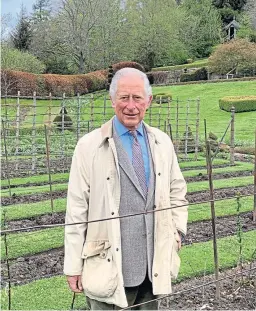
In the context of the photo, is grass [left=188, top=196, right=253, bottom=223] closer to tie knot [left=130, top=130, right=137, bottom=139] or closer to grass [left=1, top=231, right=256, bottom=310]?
grass [left=1, top=231, right=256, bottom=310]

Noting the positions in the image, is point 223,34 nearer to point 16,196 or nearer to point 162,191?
point 16,196

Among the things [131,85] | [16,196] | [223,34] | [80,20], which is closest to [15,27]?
[80,20]

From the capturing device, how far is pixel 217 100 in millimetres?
28516

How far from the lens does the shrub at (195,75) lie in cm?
3606

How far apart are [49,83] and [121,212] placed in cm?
2748

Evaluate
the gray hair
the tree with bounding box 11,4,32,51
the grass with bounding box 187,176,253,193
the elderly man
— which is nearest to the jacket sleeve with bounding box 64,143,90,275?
the elderly man

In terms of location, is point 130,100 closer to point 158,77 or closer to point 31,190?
point 31,190

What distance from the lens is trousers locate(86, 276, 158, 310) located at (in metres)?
2.61

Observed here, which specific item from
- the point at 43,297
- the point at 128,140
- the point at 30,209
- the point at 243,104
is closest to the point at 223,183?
the point at 30,209

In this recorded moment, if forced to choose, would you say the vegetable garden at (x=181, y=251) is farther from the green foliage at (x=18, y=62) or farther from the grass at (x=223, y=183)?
the green foliage at (x=18, y=62)

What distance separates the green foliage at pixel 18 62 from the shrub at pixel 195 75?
31.5 feet

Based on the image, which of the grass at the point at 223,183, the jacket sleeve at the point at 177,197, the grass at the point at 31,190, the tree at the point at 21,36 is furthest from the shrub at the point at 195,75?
the jacket sleeve at the point at 177,197

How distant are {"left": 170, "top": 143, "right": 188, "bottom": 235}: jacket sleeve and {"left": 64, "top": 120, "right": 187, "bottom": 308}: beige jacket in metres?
0.14

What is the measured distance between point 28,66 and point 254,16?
22517 mm
